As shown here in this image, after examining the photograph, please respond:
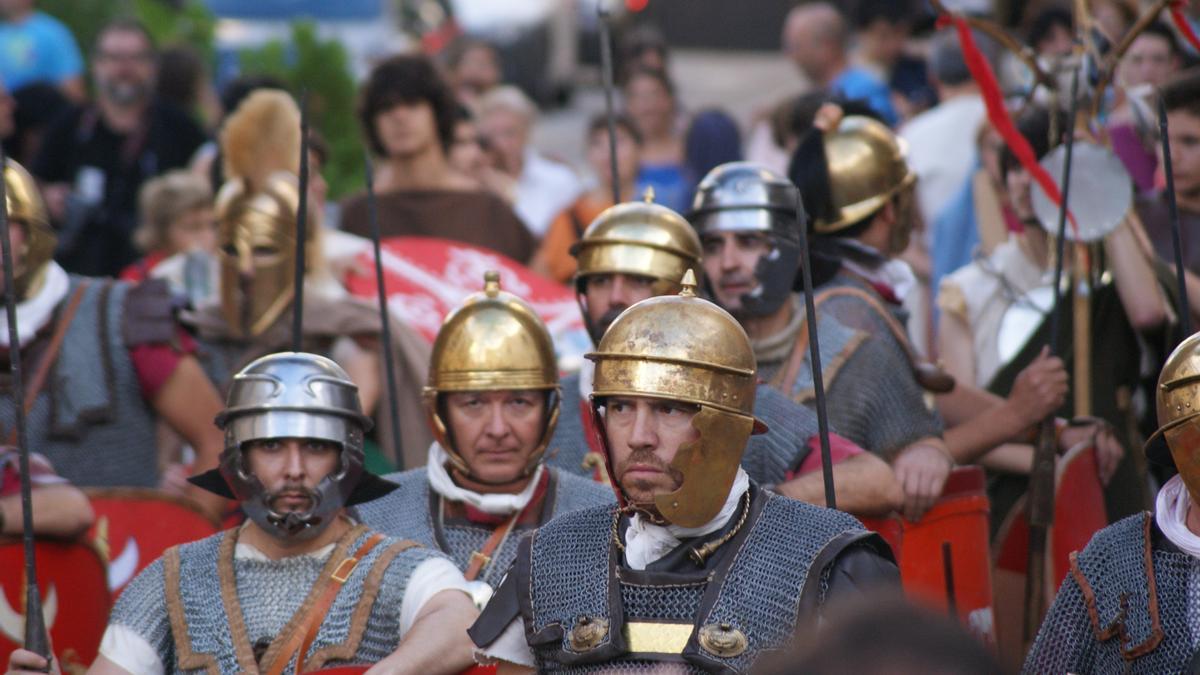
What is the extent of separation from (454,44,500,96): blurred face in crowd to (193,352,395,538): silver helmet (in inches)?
276

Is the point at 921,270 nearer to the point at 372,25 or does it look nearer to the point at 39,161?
the point at 39,161

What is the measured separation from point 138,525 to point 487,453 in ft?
4.58

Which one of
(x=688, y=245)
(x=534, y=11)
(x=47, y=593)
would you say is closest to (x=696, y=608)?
(x=688, y=245)

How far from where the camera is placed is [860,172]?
727 centimetres

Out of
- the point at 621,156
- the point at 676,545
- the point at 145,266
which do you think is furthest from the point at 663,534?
the point at 621,156

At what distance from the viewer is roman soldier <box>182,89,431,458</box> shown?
796cm

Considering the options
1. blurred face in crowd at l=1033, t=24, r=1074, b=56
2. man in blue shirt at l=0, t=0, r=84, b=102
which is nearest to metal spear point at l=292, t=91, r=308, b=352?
blurred face in crowd at l=1033, t=24, r=1074, b=56

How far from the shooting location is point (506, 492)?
613cm

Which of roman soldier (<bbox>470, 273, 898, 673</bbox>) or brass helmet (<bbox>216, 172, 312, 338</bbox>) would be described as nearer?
roman soldier (<bbox>470, 273, 898, 673</bbox>)

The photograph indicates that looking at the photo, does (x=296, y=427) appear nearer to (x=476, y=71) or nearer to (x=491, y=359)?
(x=491, y=359)

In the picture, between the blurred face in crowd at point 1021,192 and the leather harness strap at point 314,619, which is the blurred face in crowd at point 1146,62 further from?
the leather harness strap at point 314,619

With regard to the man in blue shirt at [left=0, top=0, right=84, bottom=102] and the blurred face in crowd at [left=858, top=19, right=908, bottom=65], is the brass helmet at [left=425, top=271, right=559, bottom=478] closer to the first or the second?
the blurred face in crowd at [left=858, top=19, right=908, bottom=65]

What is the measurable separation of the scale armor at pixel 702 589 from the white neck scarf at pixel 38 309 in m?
3.09

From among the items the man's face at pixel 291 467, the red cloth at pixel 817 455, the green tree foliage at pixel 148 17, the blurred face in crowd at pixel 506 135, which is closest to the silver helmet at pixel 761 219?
the red cloth at pixel 817 455
